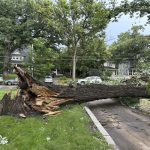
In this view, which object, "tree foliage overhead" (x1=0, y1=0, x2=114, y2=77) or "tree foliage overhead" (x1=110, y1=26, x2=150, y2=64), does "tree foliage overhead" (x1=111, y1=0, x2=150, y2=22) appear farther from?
"tree foliage overhead" (x1=110, y1=26, x2=150, y2=64)

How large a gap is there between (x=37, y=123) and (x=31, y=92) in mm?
3170

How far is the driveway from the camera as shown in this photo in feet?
35.9

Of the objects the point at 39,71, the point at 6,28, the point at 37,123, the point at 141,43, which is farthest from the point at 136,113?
the point at 141,43

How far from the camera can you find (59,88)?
17578 mm

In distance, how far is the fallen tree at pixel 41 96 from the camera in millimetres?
14227

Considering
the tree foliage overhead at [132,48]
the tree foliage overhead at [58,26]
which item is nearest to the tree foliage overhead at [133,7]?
the tree foliage overhead at [58,26]

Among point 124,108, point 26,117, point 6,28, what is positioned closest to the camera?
point 26,117

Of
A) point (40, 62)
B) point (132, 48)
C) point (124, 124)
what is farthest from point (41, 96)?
point (132, 48)

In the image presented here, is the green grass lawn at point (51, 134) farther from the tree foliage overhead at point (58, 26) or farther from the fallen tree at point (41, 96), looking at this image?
the tree foliage overhead at point (58, 26)

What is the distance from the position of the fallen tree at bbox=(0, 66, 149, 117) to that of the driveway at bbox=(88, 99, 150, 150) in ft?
3.28

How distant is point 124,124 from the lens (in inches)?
578

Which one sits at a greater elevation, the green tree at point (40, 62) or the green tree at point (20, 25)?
the green tree at point (20, 25)

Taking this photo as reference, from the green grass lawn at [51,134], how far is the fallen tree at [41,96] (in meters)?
0.86

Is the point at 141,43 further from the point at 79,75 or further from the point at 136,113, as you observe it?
the point at 136,113
